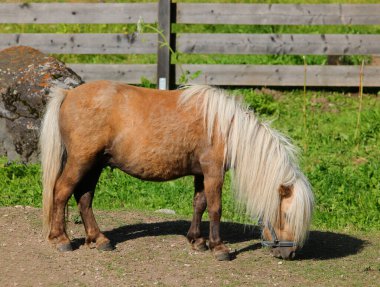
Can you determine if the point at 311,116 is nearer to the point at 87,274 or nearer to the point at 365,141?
the point at 365,141

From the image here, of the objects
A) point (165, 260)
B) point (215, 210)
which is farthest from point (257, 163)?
point (165, 260)

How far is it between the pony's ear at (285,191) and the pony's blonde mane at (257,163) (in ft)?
0.09

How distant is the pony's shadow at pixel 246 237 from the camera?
24.9 feet

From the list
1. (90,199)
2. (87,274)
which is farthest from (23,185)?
(87,274)

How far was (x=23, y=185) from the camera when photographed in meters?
9.61

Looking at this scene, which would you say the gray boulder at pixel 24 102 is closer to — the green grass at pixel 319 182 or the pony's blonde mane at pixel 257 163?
the green grass at pixel 319 182

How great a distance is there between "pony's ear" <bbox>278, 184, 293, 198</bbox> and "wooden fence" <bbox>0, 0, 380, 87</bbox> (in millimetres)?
5712

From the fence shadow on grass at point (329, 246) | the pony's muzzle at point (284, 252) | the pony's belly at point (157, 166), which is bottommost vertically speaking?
the fence shadow on grass at point (329, 246)

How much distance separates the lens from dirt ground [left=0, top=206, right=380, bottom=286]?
261 inches

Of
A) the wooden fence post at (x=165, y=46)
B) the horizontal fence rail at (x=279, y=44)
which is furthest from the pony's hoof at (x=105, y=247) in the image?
the horizontal fence rail at (x=279, y=44)

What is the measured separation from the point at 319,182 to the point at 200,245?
2.74 meters

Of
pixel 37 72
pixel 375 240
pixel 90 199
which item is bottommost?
pixel 375 240

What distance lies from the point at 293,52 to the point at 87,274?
22.5 ft

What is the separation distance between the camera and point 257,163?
7.09 m
